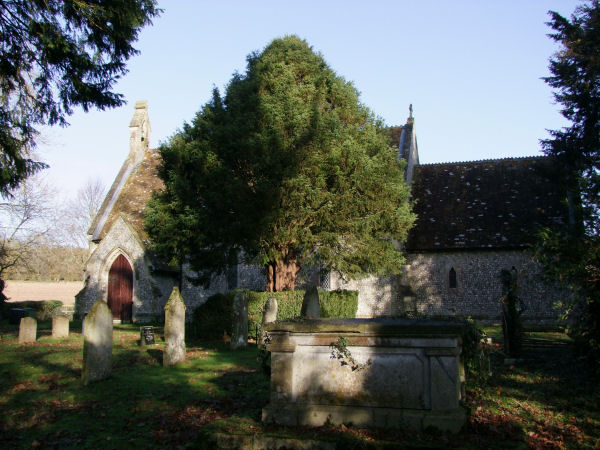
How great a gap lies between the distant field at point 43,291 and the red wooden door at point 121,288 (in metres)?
20.9

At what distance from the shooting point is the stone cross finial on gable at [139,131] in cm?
3195

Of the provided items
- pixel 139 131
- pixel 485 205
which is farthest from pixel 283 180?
pixel 139 131

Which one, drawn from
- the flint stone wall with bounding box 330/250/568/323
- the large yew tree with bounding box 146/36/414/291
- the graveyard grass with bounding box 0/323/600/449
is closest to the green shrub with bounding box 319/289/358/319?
the large yew tree with bounding box 146/36/414/291

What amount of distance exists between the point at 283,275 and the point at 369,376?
40.5ft

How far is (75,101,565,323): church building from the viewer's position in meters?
23.1

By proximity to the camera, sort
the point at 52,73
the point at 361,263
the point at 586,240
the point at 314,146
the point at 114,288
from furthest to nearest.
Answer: the point at 114,288 < the point at 361,263 < the point at 314,146 < the point at 52,73 < the point at 586,240

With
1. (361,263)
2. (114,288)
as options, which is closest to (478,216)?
(361,263)

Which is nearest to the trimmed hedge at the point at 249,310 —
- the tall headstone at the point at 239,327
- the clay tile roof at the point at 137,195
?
the tall headstone at the point at 239,327

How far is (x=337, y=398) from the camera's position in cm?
628

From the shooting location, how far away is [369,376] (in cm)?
622

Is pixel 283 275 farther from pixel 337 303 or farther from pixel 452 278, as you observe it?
pixel 452 278

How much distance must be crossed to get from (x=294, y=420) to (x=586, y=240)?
20.4 ft

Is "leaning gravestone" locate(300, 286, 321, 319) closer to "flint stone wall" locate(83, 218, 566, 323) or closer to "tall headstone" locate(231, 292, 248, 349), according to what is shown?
"tall headstone" locate(231, 292, 248, 349)

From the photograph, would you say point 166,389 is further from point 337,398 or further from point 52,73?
point 52,73
